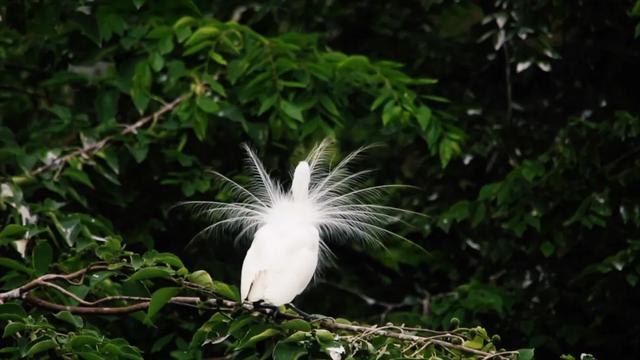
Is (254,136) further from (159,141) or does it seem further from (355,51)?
(355,51)

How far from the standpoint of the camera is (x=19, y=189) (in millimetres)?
3936

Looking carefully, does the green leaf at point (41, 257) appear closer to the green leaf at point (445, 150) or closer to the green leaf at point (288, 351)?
the green leaf at point (288, 351)

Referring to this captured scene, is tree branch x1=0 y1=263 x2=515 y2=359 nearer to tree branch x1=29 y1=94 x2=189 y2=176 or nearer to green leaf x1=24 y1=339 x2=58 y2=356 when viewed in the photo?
green leaf x1=24 y1=339 x2=58 y2=356

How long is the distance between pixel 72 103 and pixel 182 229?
0.78 m

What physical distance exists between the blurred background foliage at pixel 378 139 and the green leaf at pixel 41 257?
55cm

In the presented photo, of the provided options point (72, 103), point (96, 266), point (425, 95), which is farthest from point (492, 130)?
point (96, 266)

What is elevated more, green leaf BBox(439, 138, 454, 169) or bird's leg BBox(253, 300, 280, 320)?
green leaf BBox(439, 138, 454, 169)

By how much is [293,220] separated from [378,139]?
Result: 164 centimetres

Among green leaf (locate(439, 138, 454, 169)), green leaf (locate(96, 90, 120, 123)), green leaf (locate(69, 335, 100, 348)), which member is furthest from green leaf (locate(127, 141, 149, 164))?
green leaf (locate(69, 335, 100, 348))

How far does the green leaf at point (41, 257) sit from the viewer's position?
323cm

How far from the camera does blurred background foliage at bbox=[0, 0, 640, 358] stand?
4301 millimetres

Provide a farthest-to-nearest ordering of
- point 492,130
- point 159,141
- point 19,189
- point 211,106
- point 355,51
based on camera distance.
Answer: point 355,51 < point 492,130 < point 159,141 < point 211,106 < point 19,189

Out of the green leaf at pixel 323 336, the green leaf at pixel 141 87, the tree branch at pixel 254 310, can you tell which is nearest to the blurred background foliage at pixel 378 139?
the green leaf at pixel 141 87

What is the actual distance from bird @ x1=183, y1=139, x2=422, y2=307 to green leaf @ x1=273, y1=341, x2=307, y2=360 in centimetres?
25
